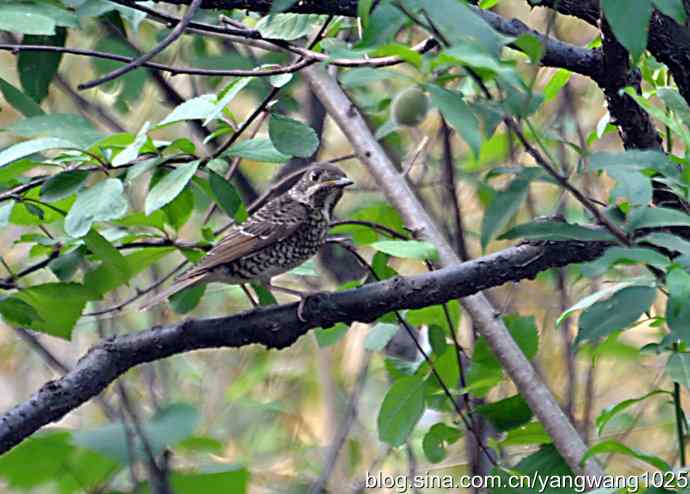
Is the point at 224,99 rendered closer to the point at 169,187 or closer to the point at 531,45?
the point at 169,187

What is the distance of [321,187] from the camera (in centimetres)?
405

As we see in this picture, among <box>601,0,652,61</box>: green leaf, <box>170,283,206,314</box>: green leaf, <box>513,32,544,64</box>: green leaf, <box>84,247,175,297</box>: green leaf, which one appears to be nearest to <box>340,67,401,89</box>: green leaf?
<box>513,32,544,64</box>: green leaf

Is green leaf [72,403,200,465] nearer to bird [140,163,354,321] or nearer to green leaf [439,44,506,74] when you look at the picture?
bird [140,163,354,321]

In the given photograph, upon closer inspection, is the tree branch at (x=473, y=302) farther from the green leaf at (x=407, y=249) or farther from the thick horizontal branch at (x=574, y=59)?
the thick horizontal branch at (x=574, y=59)

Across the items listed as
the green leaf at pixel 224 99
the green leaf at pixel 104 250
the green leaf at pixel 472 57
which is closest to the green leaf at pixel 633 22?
the green leaf at pixel 472 57

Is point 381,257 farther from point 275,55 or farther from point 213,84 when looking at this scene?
point 213,84

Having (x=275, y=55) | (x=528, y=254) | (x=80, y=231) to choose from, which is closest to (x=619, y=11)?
(x=528, y=254)

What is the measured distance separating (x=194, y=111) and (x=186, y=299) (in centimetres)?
107

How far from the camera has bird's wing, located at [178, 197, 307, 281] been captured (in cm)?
348

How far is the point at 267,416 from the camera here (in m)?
5.87

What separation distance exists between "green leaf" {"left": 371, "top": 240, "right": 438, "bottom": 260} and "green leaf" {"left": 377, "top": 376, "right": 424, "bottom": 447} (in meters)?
0.50

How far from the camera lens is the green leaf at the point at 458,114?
1479 mm

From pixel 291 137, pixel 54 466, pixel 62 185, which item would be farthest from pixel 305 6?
pixel 54 466

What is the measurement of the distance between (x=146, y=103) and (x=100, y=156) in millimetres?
3382
